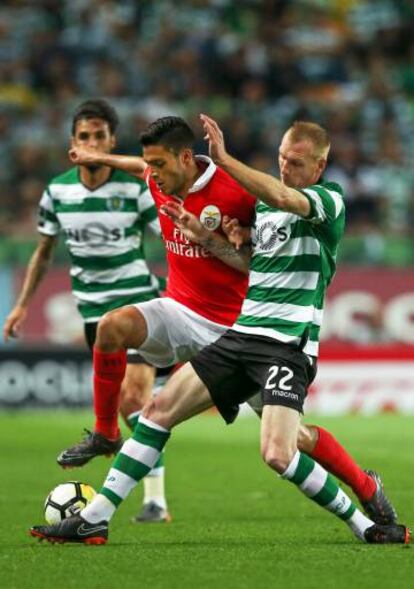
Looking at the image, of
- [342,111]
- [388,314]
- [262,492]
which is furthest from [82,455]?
[342,111]

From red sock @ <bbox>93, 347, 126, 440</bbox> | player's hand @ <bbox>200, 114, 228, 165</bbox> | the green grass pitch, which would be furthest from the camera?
red sock @ <bbox>93, 347, 126, 440</bbox>

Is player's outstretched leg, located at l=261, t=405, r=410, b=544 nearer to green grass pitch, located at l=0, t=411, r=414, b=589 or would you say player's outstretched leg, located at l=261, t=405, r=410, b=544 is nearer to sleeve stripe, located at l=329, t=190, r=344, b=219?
green grass pitch, located at l=0, t=411, r=414, b=589

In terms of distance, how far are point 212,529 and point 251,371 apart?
1.36 meters

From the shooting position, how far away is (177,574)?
20.0 ft

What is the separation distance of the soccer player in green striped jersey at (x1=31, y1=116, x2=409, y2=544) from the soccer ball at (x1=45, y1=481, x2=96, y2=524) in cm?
28

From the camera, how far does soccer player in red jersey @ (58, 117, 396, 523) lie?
738cm

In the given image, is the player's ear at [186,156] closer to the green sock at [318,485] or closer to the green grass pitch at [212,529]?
the green sock at [318,485]

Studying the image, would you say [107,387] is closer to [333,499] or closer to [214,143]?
[333,499]

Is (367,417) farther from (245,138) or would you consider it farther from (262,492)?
(262,492)

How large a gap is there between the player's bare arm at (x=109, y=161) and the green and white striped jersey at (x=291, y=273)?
53.8 inches

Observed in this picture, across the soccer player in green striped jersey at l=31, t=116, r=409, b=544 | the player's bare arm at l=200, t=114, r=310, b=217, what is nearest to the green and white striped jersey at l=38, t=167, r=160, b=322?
the soccer player in green striped jersey at l=31, t=116, r=409, b=544

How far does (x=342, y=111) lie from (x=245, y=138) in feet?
5.19

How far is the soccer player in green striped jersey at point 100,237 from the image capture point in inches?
372

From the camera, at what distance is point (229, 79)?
65.6 ft
